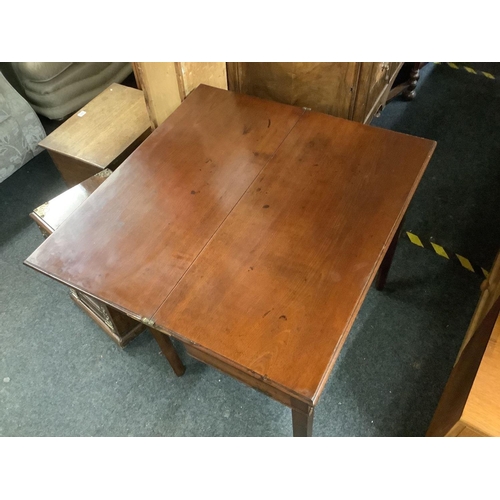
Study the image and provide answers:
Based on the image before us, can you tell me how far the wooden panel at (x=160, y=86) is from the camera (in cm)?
149

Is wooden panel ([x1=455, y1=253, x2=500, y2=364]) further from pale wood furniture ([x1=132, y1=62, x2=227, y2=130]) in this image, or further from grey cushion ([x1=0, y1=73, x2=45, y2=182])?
grey cushion ([x1=0, y1=73, x2=45, y2=182])

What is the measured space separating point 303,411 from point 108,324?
0.91 m

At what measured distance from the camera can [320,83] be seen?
4.67 ft

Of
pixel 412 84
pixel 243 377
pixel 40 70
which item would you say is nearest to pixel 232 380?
pixel 243 377

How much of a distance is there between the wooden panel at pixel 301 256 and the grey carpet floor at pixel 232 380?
0.65 meters

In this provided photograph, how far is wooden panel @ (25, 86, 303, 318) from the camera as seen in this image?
39.8 inches

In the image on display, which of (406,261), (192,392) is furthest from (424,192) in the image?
(192,392)

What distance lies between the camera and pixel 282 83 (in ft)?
4.90

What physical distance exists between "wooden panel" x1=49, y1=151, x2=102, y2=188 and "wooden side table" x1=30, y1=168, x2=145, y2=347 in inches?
6.6

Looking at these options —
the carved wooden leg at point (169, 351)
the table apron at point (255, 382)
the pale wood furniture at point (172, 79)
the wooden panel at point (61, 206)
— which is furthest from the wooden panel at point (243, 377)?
the pale wood furniture at point (172, 79)

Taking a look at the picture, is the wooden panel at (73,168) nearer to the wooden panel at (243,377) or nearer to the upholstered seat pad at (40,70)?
the upholstered seat pad at (40,70)

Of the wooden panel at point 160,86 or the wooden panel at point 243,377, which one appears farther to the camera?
the wooden panel at point 160,86

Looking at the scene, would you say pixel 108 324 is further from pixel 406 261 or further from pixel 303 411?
pixel 406 261

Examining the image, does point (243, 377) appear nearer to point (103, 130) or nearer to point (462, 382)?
point (462, 382)
